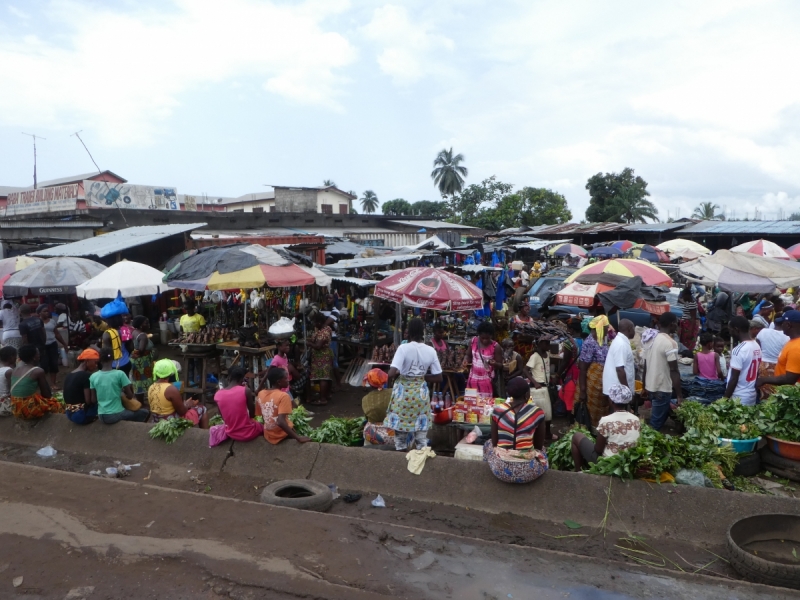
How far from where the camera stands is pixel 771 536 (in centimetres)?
495

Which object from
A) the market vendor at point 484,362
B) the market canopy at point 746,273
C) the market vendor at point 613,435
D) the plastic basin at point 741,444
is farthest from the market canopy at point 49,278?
the market canopy at point 746,273

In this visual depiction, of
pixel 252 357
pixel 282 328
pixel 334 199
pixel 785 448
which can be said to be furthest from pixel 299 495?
pixel 334 199

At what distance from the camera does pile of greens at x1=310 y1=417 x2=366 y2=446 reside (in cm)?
726

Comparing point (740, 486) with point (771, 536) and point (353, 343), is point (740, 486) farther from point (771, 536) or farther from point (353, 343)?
point (353, 343)

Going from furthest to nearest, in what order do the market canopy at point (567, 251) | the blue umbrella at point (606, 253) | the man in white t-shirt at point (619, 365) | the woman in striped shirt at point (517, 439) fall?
the market canopy at point (567, 251)
the blue umbrella at point (606, 253)
the man in white t-shirt at point (619, 365)
the woman in striped shirt at point (517, 439)

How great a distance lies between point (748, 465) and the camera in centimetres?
637

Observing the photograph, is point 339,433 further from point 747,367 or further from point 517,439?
point 747,367

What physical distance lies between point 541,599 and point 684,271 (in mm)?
10279

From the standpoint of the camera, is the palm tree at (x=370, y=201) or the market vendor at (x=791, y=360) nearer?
the market vendor at (x=791, y=360)

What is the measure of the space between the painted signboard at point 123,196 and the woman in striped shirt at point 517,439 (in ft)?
69.7

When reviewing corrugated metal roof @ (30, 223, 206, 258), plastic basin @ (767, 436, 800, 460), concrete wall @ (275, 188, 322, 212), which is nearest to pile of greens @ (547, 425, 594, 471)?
plastic basin @ (767, 436, 800, 460)

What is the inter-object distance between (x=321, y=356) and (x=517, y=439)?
5.15 metres

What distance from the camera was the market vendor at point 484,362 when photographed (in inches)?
316

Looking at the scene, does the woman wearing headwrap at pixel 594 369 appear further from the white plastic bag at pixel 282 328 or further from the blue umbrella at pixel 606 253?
the blue umbrella at pixel 606 253
